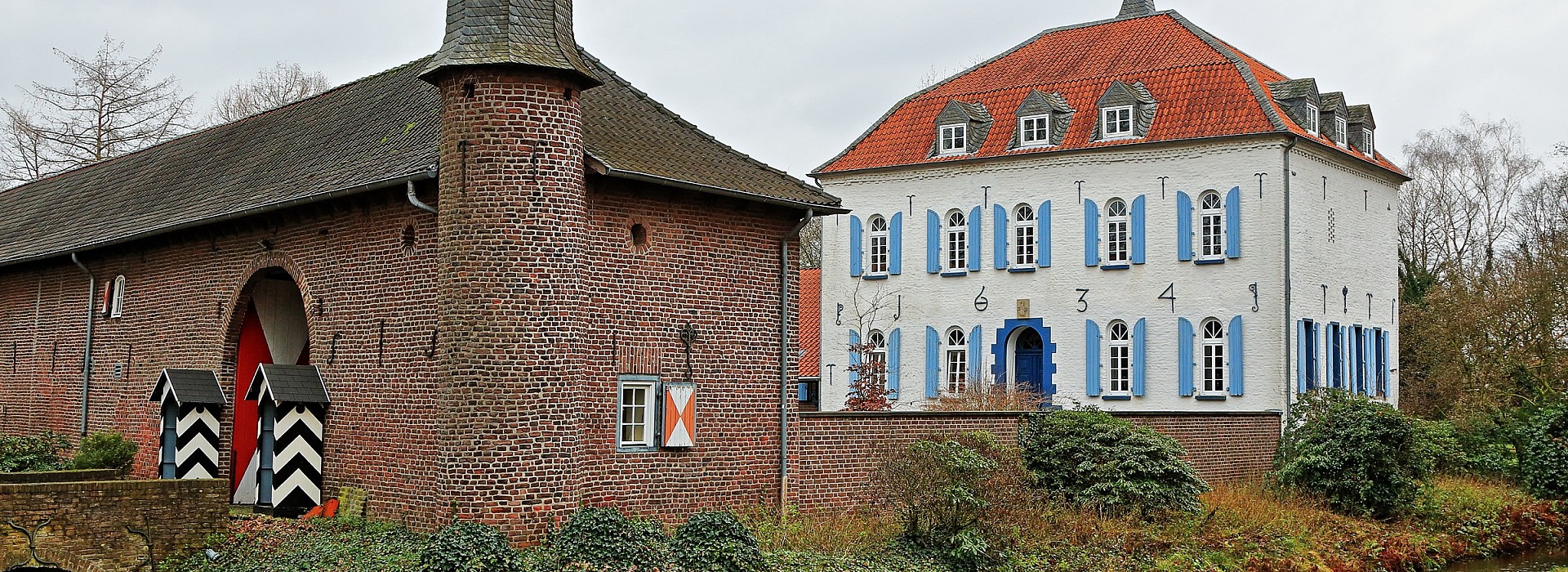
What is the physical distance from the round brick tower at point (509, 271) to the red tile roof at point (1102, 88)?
1476 cm

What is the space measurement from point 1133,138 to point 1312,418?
23.0 feet

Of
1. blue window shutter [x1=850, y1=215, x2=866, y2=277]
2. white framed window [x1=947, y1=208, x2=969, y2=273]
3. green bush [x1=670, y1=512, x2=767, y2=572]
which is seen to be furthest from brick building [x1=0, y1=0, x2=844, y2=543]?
blue window shutter [x1=850, y1=215, x2=866, y2=277]

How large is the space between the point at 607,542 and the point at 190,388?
22.6 ft

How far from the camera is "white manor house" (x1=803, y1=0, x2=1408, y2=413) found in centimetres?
2631

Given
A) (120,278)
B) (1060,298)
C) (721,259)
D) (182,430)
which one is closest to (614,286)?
(721,259)

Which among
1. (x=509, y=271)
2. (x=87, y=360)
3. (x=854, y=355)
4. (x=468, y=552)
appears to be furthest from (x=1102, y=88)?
(x=468, y=552)

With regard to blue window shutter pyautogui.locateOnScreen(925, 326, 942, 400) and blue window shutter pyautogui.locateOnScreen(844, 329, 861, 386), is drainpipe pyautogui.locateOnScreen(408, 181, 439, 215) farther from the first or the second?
blue window shutter pyautogui.locateOnScreen(925, 326, 942, 400)

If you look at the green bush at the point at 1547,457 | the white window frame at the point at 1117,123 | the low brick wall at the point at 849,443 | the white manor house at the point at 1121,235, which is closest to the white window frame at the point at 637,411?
the low brick wall at the point at 849,443

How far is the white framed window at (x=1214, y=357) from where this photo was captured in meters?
26.5

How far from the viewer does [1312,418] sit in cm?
2248

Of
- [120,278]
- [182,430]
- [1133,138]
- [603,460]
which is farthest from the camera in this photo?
[1133,138]

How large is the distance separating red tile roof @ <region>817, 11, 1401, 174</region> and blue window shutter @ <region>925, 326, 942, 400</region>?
3530 millimetres

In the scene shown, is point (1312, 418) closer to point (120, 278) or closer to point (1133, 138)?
point (1133, 138)

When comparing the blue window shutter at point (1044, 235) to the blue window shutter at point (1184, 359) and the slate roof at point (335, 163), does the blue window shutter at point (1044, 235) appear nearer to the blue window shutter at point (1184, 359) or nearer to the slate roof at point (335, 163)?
the blue window shutter at point (1184, 359)
